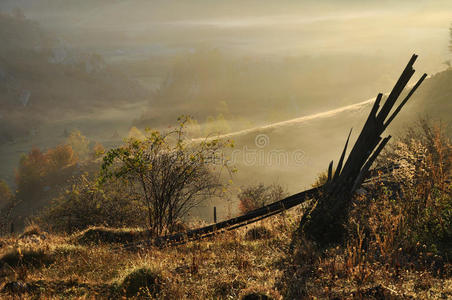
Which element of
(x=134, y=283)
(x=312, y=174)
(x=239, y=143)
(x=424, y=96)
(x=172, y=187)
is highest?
(x=424, y=96)

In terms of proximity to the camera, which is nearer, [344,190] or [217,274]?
[217,274]

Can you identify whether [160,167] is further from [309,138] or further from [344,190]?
[309,138]

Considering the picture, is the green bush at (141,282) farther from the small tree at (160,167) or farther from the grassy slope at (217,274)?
the small tree at (160,167)

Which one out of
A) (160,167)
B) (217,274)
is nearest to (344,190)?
(217,274)

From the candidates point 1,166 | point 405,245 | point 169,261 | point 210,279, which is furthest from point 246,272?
point 1,166

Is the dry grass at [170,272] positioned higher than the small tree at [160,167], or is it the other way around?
the small tree at [160,167]

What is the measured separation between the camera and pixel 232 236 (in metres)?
7.78

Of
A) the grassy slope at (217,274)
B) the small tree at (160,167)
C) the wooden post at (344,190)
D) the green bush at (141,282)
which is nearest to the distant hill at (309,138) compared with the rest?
the small tree at (160,167)

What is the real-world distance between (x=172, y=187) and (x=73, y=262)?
4633 mm

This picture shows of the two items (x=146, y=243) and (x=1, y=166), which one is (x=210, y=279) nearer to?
(x=146, y=243)

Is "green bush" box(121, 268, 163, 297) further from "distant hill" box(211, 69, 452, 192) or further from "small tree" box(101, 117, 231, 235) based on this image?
"distant hill" box(211, 69, 452, 192)

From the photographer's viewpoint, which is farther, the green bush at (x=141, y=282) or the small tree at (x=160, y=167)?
the small tree at (x=160, y=167)

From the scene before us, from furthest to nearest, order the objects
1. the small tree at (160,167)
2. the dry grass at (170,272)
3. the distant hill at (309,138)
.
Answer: the distant hill at (309,138)
the small tree at (160,167)
the dry grass at (170,272)

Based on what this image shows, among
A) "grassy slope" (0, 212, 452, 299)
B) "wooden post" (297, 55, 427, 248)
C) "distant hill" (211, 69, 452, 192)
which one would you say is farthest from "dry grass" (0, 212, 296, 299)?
"distant hill" (211, 69, 452, 192)
